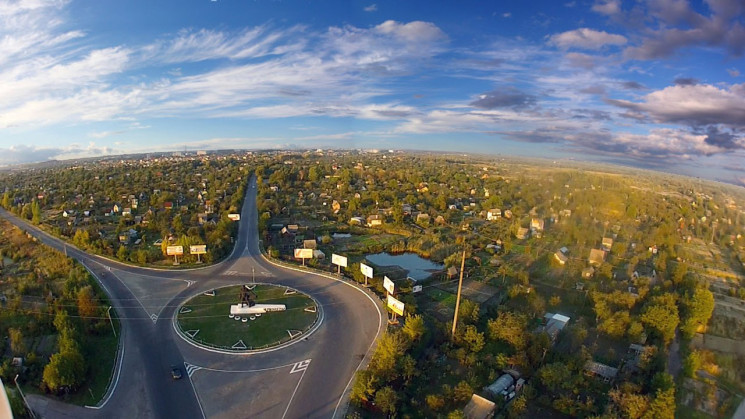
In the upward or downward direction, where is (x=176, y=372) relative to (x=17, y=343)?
downward

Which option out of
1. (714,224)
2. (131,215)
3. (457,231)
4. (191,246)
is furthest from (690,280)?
(131,215)

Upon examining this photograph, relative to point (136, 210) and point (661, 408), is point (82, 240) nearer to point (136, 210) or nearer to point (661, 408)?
point (136, 210)

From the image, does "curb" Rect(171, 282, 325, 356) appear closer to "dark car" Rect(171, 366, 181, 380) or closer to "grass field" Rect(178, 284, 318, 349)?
"grass field" Rect(178, 284, 318, 349)

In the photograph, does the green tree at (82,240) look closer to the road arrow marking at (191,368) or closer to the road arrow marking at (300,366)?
the road arrow marking at (191,368)

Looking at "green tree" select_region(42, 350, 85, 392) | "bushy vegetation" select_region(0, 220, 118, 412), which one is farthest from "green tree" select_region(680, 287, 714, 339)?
"green tree" select_region(42, 350, 85, 392)

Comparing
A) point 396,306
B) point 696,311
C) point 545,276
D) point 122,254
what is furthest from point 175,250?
point 696,311

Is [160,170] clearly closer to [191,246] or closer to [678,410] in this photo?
[191,246]
